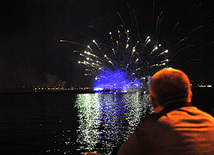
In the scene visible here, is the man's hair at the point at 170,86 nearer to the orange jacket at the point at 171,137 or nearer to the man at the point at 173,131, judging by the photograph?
the man at the point at 173,131

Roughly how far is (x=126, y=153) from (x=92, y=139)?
17.9 metres

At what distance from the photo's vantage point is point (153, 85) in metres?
2.32

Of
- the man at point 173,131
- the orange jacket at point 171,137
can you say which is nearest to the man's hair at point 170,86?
the man at point 173,131

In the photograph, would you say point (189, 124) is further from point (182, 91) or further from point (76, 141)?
point (76, 141)

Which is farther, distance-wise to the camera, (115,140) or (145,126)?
(115,140)

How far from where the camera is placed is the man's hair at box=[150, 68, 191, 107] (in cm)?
223

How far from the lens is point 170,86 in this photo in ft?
7.30

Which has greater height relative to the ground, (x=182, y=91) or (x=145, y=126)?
(x=182, y=91)

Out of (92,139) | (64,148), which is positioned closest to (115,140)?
(92,139)

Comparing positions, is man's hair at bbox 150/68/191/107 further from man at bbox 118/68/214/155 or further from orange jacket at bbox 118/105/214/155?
orange jacket at bbox 118/105/214/155

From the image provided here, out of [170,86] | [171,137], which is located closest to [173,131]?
[171,137]

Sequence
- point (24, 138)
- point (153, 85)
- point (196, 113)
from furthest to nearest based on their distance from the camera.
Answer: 1. point (24, 138)
2. point (153, 85)
3. point (196, 113)

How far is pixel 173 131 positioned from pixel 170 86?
48 cm

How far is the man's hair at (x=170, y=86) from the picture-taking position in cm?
223
